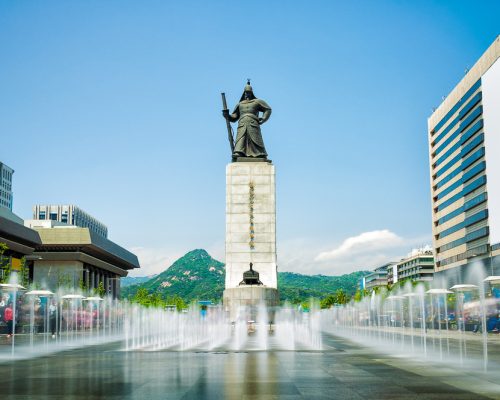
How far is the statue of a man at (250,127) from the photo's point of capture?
178 feet

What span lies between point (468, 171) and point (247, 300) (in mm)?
55542

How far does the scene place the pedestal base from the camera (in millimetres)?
47344

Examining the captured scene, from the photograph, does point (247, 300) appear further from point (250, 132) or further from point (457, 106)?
point (457, 106)

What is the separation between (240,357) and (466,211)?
267 feet

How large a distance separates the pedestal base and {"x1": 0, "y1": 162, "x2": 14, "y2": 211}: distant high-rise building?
114m

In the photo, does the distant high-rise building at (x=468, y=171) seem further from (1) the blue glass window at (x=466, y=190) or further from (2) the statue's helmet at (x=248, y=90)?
(2) the statue's helmet at (x=248, y=90)

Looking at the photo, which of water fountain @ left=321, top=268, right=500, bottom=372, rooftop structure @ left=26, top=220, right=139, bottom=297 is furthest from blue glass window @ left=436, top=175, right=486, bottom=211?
rooftop structure @ left=26, top=220, right=139, bottom=297

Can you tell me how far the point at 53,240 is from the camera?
Answer: 303ft

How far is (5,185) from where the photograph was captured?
15488cm

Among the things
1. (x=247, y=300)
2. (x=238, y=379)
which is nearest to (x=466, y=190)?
(x=247, y=300)

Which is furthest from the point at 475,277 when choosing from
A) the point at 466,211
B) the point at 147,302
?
the point at 147,302

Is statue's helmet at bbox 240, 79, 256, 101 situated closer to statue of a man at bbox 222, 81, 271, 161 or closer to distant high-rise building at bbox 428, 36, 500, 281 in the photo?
statue of a man at bbox 222, 81, 271, 161

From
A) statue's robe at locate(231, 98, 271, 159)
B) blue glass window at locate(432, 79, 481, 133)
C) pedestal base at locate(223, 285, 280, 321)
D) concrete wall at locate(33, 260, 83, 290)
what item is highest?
blue glass window at locate(432, 79, 481, 133)

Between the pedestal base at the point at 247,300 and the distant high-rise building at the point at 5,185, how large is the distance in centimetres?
11373
